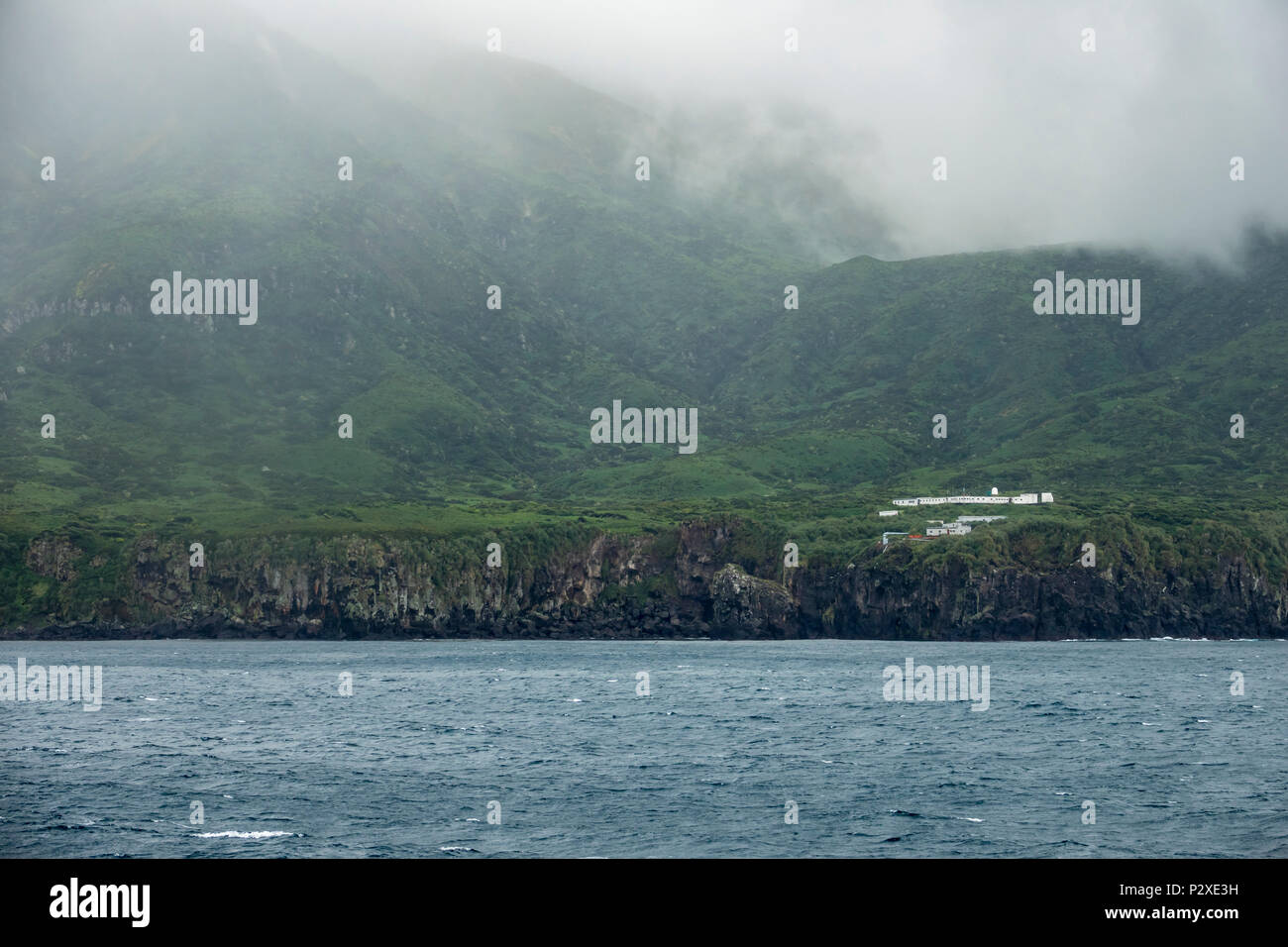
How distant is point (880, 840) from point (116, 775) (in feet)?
138

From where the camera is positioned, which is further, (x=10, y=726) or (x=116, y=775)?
(x=10, y=726)

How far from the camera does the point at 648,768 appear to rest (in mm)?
78938

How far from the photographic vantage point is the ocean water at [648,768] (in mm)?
59344

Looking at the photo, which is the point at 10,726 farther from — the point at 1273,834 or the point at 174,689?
the point at 1273,834

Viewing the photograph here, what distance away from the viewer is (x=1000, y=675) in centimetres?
14238

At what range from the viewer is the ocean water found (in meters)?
59.3
